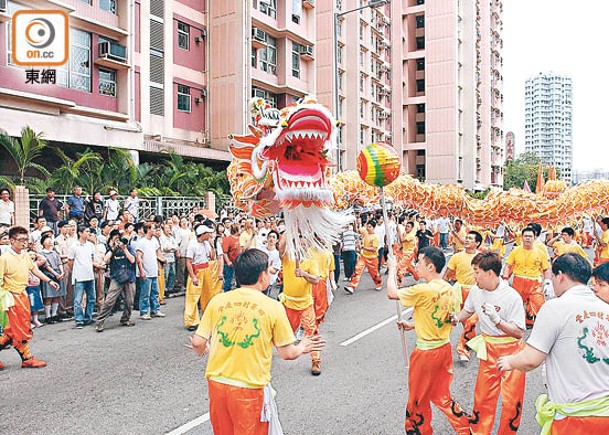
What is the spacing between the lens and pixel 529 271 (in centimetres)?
793

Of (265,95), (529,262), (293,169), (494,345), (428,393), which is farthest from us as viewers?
(265,95)

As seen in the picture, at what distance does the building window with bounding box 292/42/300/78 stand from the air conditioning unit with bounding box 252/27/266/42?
231 cm

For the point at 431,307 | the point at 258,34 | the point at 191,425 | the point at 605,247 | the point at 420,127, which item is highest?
the point at 258,34

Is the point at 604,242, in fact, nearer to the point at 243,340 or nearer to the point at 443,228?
the point at 243,340

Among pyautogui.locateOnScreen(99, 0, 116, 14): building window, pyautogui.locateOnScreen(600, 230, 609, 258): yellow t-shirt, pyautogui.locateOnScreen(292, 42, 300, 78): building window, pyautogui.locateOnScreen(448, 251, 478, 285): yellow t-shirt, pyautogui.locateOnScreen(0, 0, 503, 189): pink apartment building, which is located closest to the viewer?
pyautogui.locateOnScreen(448, 251, 478, 285): yellow t-shirt

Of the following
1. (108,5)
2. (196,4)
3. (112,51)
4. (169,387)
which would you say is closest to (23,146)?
(112,51)

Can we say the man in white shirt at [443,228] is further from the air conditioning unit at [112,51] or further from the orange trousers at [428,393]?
the orange trousers at [428,393]

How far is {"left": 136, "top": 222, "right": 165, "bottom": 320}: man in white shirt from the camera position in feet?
30.6

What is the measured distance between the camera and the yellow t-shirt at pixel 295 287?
630 cm

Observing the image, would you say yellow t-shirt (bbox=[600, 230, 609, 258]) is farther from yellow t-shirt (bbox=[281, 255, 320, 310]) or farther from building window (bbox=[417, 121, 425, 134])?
building window (bbox=[417, 121, 425, 134])

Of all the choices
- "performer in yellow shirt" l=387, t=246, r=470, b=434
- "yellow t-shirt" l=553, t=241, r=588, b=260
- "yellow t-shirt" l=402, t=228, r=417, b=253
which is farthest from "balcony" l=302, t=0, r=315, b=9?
"performer in yellow shirt" l=387, t=246, r=470, b=434

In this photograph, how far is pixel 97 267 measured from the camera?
934cm

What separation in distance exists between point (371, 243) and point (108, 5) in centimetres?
1133

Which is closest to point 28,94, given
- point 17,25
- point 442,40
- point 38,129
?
point 38,129
